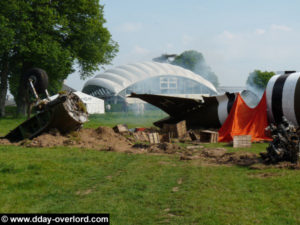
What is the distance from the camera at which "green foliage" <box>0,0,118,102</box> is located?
30297 mm

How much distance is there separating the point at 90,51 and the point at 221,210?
30.6 meters

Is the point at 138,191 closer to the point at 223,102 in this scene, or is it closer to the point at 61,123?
the point at 61,123

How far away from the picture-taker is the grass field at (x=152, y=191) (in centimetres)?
567

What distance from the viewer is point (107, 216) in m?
5.53

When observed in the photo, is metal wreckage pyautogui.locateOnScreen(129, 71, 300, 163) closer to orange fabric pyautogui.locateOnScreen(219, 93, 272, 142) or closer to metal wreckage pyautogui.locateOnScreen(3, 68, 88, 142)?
orange fabric pyautogui.locateOnScreen(219, 93, 272, 142)

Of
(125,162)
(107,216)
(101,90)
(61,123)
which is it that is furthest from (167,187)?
(101,90)

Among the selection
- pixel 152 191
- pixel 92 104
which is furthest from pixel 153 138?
pixel 92 104

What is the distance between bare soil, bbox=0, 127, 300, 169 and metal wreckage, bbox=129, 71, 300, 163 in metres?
0.50

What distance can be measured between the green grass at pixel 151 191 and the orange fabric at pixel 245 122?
6847 mm

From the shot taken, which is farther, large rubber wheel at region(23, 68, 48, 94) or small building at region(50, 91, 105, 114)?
small building at region(50, 91, 105, 114)

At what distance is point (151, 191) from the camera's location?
7219 mm

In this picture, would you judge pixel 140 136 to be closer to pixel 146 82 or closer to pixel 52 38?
pixel 52 38

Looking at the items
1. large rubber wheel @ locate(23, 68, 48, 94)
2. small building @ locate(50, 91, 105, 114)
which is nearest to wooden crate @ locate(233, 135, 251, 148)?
large rubber wheel @ locate(23, 68, 48, 94)

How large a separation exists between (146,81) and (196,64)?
30.2 meters
